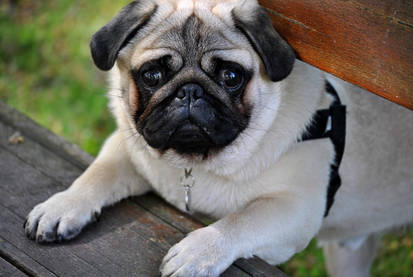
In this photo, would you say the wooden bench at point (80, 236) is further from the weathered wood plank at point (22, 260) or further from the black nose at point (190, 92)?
the black nose at point (190, 92)

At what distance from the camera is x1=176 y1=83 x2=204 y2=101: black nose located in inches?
88.4

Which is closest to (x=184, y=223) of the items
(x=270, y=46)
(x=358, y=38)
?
(x=270, y=46)

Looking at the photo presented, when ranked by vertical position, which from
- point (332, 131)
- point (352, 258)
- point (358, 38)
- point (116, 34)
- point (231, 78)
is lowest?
point (352, 258)

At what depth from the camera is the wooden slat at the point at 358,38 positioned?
1.95 meters

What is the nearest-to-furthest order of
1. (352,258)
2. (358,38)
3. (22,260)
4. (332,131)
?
1. (358,38)
2. (22,260)
3. (332,131)
4. (352,258)

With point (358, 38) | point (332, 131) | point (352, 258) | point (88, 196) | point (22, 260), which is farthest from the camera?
point (352, 258)

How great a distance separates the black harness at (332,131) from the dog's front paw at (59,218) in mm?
1070

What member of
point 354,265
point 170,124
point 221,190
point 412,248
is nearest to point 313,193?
point 221,190

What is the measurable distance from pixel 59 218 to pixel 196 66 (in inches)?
35.0

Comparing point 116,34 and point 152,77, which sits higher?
point 116,34

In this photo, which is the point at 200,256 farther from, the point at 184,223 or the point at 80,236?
the point at 80,236

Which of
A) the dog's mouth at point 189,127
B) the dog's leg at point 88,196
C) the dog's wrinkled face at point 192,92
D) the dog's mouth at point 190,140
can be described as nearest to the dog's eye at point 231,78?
the dog's wrinkled face at point 192,92

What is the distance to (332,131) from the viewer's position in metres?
2.59

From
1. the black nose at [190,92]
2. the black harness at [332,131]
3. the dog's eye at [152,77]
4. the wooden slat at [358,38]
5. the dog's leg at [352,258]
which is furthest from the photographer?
the dog's leg at [352,258]
